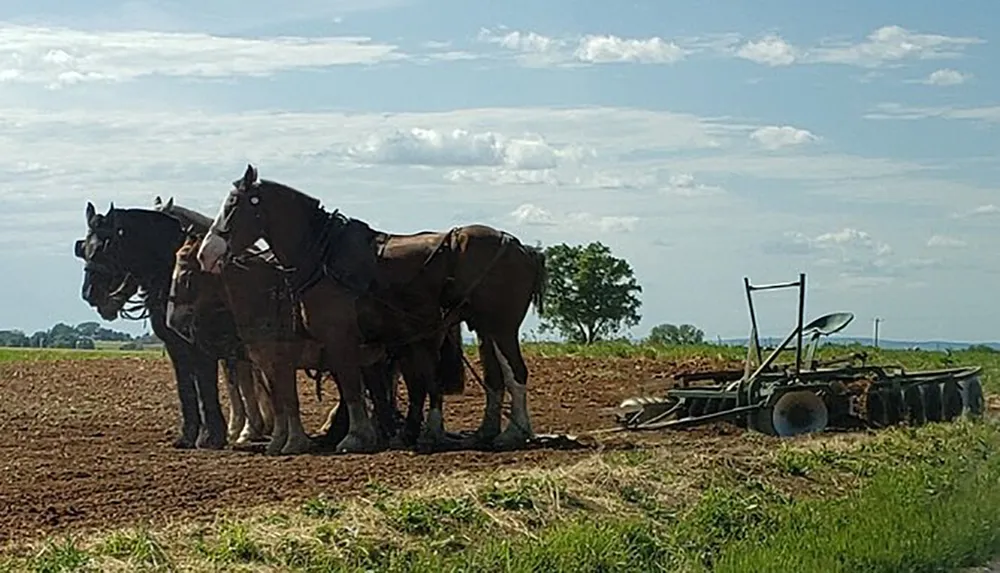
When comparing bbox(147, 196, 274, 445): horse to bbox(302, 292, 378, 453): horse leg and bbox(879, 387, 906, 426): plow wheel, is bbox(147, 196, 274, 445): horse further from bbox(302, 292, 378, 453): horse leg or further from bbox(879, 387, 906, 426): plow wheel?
bbox(879, 387, 906, 426): plow wheel

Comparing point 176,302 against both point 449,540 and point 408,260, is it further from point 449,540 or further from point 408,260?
point 449,540

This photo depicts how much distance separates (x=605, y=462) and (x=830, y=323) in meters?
6.47

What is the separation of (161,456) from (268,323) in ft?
5.45

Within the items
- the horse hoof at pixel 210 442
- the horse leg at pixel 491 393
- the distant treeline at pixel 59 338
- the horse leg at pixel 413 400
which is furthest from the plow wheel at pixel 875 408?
the distant treeline at pixel 59 338

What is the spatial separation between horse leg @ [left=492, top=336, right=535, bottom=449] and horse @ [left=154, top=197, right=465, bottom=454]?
0.59 meters

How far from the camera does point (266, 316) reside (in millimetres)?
16203

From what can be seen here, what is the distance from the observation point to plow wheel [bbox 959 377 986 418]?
64.8 feet

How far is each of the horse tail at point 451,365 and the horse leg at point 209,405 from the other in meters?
2.35

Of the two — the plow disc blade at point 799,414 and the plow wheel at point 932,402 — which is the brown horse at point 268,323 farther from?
the plow wheel at point 932,402

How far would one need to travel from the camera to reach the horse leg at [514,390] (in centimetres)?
1648

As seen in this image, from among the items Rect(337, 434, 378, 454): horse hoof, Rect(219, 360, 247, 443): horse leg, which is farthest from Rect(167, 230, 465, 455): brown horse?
Result: Rect(219, 360, 247, 443): horse leg

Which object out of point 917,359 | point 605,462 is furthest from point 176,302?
point 917,359

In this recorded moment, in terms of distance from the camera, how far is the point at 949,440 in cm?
1666

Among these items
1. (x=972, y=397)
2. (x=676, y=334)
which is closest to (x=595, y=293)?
(x=676, y=334)
